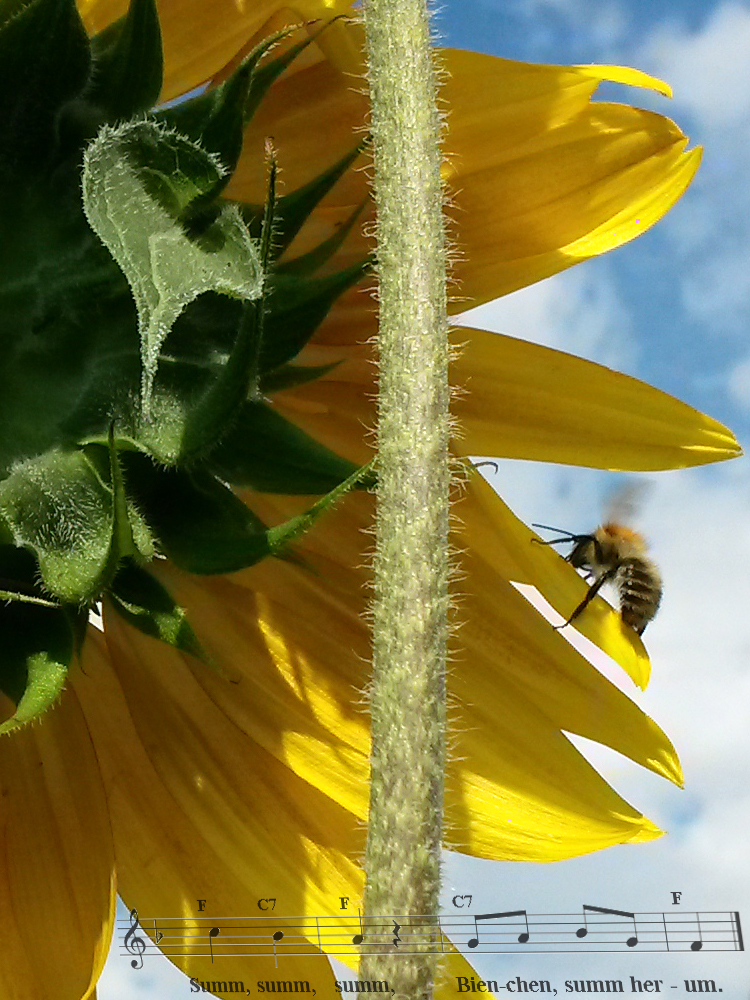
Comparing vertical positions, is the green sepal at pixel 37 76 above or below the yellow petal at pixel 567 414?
above

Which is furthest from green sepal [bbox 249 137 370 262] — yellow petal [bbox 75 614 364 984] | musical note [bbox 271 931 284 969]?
musical note [bbox 271 931 284 969]

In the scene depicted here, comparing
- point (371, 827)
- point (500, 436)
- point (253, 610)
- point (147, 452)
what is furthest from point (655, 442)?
point (371, 827)

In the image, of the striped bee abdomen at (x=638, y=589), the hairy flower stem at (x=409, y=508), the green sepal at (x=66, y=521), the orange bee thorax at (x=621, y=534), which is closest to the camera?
the hairy flower stem at (x=409, y=508)

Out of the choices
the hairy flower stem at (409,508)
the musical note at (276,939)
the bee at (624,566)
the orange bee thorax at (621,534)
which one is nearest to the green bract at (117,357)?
the hairy flower stem at (409,508)

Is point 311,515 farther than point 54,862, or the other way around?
point 54,862

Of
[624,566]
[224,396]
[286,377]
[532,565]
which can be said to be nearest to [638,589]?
[624,566]

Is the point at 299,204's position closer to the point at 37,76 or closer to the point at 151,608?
A: the point at 37,76

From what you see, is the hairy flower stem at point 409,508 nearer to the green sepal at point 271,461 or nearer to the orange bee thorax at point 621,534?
the green sepal at point 271,461
